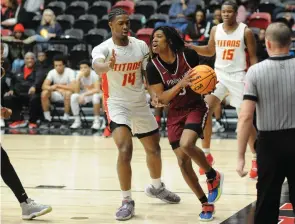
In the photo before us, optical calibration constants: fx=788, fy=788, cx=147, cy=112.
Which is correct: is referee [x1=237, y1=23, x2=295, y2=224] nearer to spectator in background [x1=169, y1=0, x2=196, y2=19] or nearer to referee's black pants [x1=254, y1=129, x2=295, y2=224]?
referee's black pants [x1=254, y1=129, x2=295, y2=224]

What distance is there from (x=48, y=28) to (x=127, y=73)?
35.9 ft

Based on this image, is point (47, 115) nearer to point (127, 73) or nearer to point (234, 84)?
point (234, 84)

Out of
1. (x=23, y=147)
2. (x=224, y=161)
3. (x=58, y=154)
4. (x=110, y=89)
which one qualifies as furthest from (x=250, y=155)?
(x=110, y=89)

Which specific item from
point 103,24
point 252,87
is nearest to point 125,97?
point 252,87

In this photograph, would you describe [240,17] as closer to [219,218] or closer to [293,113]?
[219,218]

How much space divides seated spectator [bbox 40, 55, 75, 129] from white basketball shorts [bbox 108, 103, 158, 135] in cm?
853

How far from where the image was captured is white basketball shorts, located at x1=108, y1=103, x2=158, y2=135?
7.58 m

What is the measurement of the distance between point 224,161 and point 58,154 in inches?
105

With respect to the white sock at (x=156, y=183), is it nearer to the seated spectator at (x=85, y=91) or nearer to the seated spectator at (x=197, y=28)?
the seated spectator at (x=85, y=91)

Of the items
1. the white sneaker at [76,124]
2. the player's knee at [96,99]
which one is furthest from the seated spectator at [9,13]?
the player's knee at [96,99]

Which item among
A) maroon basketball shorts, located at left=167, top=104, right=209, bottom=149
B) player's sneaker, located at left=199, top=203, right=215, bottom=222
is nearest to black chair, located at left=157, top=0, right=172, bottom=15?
maroon basketball shorts, located at left=167, top=104, right=209, bottom=149

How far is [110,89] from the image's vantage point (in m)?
7.71

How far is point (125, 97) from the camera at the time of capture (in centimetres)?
766

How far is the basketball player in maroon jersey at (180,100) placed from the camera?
7.23 meters
